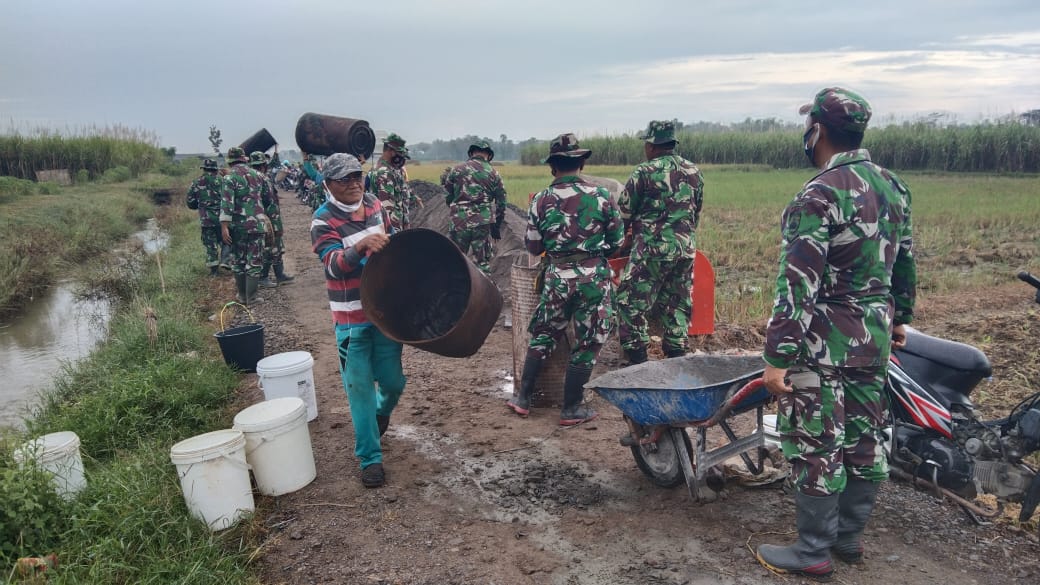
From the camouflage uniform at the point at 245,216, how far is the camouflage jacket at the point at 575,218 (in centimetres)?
545

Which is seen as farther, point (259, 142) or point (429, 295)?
point (259, 142)

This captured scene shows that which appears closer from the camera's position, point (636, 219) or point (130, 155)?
point (636, 219)

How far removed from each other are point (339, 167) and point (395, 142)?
16.3ft

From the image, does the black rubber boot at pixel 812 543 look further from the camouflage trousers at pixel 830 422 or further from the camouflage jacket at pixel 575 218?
the camouflage jacket at pixel 575 218

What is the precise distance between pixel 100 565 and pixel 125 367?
3279mm

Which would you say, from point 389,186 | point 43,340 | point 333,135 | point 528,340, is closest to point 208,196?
point 333,135

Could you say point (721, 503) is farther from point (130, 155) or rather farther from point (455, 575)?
point (130, 155)

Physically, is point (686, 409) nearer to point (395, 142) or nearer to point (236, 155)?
point (395, 142)

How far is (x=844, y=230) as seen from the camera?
8.00ft

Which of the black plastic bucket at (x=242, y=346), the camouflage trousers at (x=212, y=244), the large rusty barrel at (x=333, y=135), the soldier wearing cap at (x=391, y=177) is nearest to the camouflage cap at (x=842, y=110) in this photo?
the black plastic bucket at (x=242, y=346)

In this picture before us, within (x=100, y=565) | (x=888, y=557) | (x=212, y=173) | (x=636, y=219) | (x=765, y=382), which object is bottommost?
(x=888, y=557)

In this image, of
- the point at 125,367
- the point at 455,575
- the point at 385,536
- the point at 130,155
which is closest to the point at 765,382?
the point at 455,575

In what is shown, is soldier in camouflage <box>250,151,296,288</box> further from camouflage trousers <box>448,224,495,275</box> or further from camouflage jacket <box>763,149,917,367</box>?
camouflage jacket <box>763,149,917,367</box>

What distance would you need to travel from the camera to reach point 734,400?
2.88m
